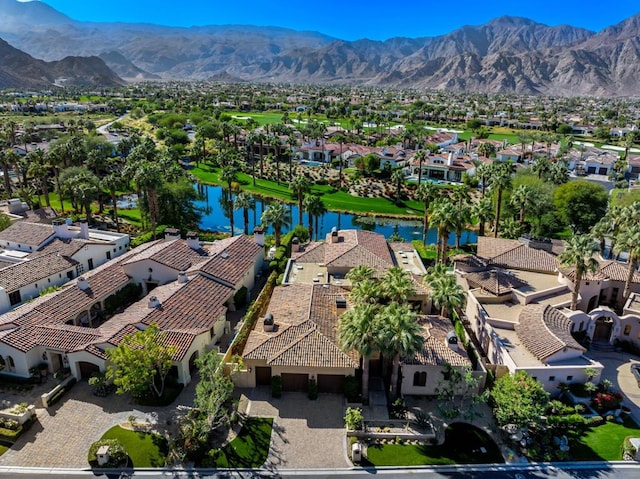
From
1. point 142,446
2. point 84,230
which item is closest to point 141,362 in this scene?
point 142,446

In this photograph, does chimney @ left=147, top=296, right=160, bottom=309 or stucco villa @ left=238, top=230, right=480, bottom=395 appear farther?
chimney @ left=147, top=296, right=160, bottom=309

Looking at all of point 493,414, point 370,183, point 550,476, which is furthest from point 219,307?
point 370,183

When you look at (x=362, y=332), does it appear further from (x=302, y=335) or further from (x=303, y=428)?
(x=303, y=428)

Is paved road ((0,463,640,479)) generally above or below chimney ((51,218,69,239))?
below

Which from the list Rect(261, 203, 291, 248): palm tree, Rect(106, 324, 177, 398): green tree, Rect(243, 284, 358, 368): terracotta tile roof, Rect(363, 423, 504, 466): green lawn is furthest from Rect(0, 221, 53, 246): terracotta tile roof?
Rect(363, 423, 504, 466): green lawn

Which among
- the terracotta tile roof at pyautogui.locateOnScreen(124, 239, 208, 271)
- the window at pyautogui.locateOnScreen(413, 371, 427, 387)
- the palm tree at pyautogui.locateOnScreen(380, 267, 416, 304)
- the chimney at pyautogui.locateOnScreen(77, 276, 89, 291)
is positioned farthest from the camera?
the terracotta tile roof at pyautogui.locateOnScreen(124, 239, 208, 271)

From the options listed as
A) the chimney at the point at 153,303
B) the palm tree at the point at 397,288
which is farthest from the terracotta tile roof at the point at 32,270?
the palm tree at the point at 397,288

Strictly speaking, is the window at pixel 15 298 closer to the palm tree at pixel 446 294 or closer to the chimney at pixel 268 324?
the chimney at pixel 268 324

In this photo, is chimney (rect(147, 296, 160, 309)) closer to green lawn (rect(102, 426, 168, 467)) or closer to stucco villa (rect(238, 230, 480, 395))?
stucco villa (rect(238, 230, 480, 395))
